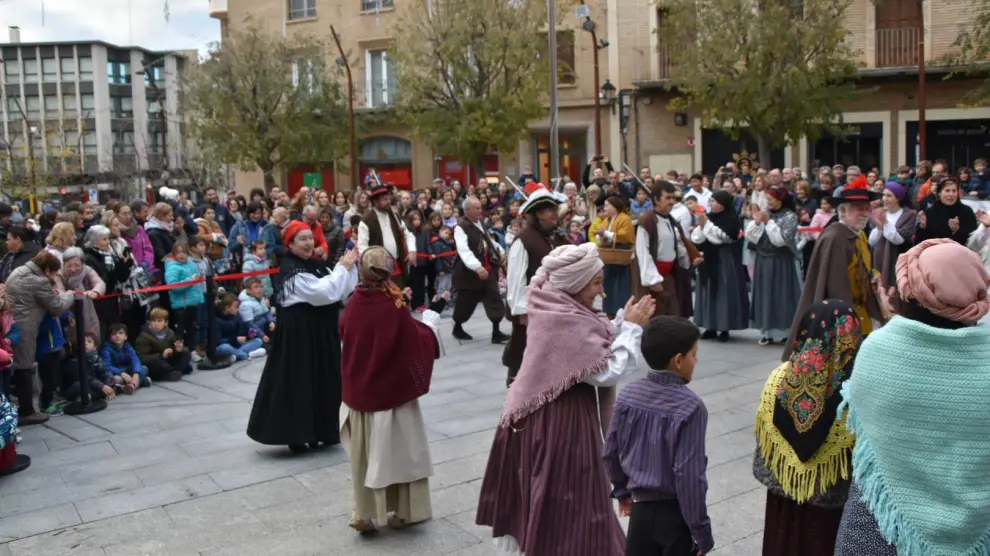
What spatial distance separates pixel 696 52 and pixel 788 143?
3.31 meters

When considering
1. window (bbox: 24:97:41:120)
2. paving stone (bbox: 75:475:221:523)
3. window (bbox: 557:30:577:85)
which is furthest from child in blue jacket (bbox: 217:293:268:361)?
window (bbox: 24:97:41:120)

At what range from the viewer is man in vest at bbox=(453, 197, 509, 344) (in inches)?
465

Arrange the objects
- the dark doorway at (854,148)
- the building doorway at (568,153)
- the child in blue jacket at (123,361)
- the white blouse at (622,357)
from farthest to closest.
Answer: the building doorway at (568,153) < the dark doorway at (854,148) < the child in blue jacket at (123,361) < the white blouse at (622,357)

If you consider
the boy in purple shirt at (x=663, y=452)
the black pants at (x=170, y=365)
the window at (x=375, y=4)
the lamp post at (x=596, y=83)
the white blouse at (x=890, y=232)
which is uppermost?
the window at (x=375, y=4)

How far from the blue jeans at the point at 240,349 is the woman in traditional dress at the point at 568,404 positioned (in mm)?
7378

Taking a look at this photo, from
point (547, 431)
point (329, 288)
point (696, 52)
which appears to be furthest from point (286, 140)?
point (547, 431)

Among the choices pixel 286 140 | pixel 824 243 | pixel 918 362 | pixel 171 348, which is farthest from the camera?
pixel 286 140

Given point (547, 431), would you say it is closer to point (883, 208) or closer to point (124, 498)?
point (124, 498)

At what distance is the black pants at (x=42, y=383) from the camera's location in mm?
8953

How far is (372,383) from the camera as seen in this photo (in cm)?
583

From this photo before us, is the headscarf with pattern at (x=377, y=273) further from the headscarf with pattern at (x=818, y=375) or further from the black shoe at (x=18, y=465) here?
the black shoe at (x=18, y=465)

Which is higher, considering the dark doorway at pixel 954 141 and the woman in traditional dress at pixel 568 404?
the dark doorway at pixel 954 141

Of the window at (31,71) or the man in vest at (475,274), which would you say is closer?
the man in vest at (475,274)

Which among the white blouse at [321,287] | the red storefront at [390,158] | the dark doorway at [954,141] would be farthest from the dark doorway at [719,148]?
the white blouse at [321,287]
